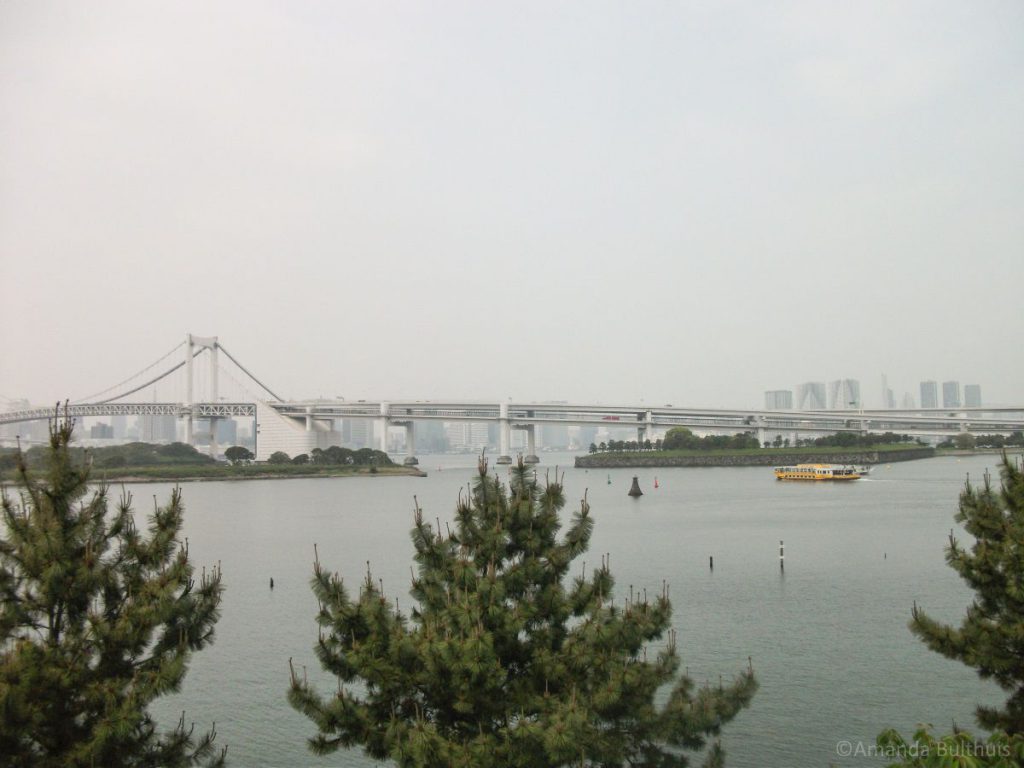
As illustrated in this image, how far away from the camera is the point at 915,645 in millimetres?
8367

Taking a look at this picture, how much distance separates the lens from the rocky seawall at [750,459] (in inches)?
1832

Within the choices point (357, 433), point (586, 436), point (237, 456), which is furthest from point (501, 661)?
point (586, 436)

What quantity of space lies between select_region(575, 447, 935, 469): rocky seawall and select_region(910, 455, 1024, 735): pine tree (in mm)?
43299

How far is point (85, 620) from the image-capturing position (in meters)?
3.61

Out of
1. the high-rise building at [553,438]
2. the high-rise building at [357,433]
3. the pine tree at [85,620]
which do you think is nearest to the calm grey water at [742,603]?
the pine tree at [85,620]

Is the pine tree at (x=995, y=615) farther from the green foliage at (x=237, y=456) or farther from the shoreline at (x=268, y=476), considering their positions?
the green foliage at (x=237, y=456)

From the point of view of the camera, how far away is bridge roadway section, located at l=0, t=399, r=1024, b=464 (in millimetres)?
52438

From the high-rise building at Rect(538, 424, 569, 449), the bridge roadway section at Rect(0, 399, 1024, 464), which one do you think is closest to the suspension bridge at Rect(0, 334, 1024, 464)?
the bridge roadway section at Rect(0, 399, 1024, 464)

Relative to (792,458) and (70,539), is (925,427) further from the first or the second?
(70,539)

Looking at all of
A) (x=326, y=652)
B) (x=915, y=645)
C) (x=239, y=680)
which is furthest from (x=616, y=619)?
(x=915, y=645)

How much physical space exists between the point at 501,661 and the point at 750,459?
153 ft

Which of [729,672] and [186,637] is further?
[729,672]

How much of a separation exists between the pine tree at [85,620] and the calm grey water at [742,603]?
2803 millimetres

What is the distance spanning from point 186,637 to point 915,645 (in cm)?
699
